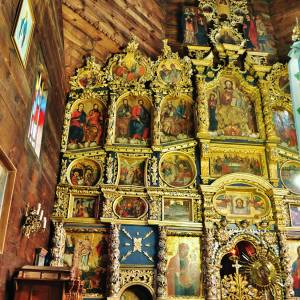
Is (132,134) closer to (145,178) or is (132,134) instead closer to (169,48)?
(145,178)

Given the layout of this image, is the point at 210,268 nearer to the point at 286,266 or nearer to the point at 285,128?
the point at 286,266

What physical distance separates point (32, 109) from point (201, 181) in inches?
206

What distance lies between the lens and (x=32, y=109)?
23.8 ft

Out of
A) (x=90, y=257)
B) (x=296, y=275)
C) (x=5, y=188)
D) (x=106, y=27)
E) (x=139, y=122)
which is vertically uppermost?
(x=106, y=27)

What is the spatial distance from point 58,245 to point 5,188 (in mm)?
3978

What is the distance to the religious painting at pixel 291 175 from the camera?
36.4ft

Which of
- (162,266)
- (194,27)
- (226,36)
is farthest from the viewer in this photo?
(194,27)

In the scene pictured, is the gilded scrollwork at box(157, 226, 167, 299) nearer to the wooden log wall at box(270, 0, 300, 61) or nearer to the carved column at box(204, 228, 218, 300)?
the carved column at box(204, 228, 218, 300)

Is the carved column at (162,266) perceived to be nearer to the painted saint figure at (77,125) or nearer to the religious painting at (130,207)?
the religious painting at (130,207)

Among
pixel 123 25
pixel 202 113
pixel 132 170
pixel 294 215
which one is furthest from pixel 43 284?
pixel 123 25

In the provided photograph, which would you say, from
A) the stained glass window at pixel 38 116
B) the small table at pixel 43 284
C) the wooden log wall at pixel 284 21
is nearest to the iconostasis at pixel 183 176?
the wooden log wall at pixel 284 21

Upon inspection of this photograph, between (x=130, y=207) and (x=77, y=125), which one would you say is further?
(x=77, y=125)

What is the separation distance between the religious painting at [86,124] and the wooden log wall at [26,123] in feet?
3.23

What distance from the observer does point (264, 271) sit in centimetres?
1015
